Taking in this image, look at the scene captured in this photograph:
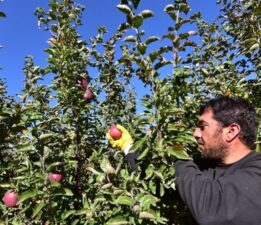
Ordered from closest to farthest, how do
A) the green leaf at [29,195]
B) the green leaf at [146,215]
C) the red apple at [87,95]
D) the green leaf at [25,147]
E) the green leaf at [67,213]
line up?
the green leaf at [146,215]
the green leaf at [29,195]
the green leaf at [25,147]
the green leaf at [67,213]
the red apple at [87,95]

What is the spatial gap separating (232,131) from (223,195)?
55 cm

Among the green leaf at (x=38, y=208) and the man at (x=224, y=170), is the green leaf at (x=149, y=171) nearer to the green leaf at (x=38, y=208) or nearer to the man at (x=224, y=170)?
the man at (x=224, y=170)

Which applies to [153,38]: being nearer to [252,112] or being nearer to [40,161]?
[252,112]

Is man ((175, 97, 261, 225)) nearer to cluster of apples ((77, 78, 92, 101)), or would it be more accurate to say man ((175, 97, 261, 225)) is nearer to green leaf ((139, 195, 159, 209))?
green leaf ((139, 195, 159, 209))

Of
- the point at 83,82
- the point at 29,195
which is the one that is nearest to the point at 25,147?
the point at 29,195

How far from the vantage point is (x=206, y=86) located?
12.2ft

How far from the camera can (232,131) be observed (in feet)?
8.51

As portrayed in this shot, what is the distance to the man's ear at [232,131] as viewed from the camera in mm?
2582

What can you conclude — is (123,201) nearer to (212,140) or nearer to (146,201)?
(146,201)

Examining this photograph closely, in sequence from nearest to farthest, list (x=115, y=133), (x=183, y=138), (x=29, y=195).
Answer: (x=29, y=195)
(x=183, y=138)
(x=115, y=133)

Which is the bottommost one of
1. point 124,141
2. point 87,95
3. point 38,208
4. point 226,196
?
point 226,196

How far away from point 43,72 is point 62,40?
1.13ft

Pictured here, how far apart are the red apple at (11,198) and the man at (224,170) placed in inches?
29.4

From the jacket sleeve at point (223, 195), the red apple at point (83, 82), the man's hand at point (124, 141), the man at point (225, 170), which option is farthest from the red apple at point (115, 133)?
the red apple at point (83, 82)
